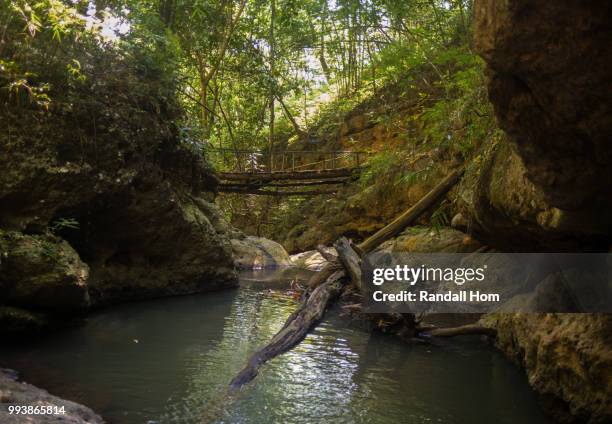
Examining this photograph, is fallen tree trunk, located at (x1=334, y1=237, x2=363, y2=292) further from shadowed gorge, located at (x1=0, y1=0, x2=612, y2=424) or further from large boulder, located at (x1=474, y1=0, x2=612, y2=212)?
large boulder, located at (x1=474, y1=0, x2=612, y2=212)

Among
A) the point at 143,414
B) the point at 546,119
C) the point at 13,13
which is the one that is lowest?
the point at 143,414

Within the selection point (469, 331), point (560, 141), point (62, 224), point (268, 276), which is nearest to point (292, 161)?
point (268, 276)

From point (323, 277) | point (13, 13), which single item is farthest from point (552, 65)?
point (323, 277)

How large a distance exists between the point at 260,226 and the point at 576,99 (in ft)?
60.6

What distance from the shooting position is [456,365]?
5508mm

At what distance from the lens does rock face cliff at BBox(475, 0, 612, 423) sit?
7.80ft

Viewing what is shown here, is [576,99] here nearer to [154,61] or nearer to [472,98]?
[472,98]

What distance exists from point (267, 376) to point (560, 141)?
3290mm

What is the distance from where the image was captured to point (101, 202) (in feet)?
24.6

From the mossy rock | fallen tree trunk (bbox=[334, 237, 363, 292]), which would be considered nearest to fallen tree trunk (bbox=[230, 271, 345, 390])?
fallen tree trunk (bbox=[334, 237, 363, 292])

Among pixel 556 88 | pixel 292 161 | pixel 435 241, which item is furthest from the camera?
pixel 292 161

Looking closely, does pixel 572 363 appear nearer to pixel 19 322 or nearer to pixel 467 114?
pixel 467 114

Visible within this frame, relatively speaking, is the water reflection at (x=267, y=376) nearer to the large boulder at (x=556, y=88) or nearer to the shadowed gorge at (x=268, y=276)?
the shadowed gorge at (x=268, y=276)

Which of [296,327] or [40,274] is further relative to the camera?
[296,327]
